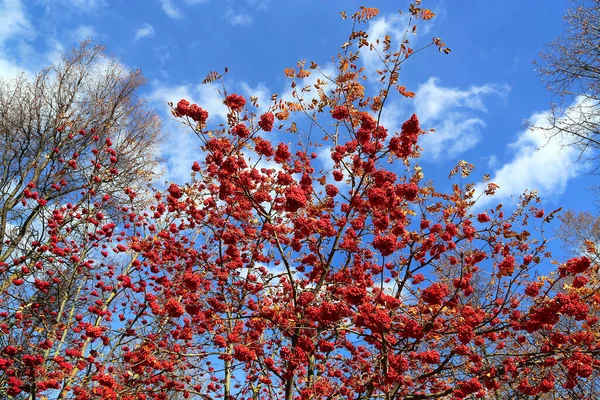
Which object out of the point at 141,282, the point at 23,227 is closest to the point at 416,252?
the point at 141,282

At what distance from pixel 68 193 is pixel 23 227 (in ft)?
4.16

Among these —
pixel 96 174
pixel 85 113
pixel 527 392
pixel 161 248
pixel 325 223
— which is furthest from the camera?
pixel 85 113

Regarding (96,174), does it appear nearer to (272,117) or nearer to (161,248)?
(161,248)

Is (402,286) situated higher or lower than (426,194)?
lower

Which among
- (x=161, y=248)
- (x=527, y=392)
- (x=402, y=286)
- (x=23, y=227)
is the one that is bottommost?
(x=527, y=392)

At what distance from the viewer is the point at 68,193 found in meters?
8.89

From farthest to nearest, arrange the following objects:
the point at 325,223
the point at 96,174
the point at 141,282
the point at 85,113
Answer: the point at 85,113 → the point at 96,174 → the point at 141,282 → the point at 325,223

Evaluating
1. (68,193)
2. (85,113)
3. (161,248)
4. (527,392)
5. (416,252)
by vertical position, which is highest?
(85,113)

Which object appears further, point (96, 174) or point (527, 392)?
point (96, 174)

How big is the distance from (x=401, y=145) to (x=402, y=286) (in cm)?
189

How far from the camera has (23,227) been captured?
790 centimetres

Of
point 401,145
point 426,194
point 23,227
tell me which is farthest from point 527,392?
point 23,227

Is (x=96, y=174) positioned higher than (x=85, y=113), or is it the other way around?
(x=85, y=113)

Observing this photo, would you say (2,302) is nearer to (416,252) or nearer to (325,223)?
(325,223)
